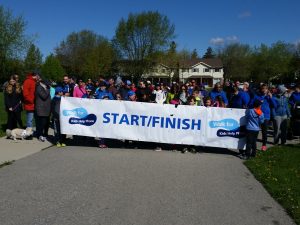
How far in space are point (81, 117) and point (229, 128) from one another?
4.22 metres

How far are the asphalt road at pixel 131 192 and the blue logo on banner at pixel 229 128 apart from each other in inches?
50.3

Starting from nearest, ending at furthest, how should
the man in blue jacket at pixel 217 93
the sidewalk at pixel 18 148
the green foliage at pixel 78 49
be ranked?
1. the sidewalk at pixel 18 148
2. the man in blue jacket at pixel 217 93
3. the green foliage at pixel 78 49

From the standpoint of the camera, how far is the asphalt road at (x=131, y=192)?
5.00 m

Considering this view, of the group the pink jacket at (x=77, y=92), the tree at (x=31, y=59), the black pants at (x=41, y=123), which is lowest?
the black pants at (x=41, y=123)

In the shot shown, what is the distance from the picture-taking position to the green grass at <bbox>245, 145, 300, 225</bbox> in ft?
19.2

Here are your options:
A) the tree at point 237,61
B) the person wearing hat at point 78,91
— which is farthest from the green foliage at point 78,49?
the person wearing hat at point 78,91

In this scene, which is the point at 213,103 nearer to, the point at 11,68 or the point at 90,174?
the point at 90,174

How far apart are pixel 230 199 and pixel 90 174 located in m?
2.81

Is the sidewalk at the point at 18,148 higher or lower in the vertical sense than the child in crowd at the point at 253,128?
lower

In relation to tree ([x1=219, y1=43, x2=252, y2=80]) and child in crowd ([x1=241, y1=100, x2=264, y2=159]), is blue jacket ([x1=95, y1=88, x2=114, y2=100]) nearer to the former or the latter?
child in crowd ([x1=241, y1=100, x2=264, y2=159])

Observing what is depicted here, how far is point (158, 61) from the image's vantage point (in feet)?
219

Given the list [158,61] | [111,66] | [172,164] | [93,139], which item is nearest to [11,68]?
[111,66]

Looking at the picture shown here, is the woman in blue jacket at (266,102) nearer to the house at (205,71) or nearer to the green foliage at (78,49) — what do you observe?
the green foliage at (78,49)

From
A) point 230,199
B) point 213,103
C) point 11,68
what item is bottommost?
point 230,199
